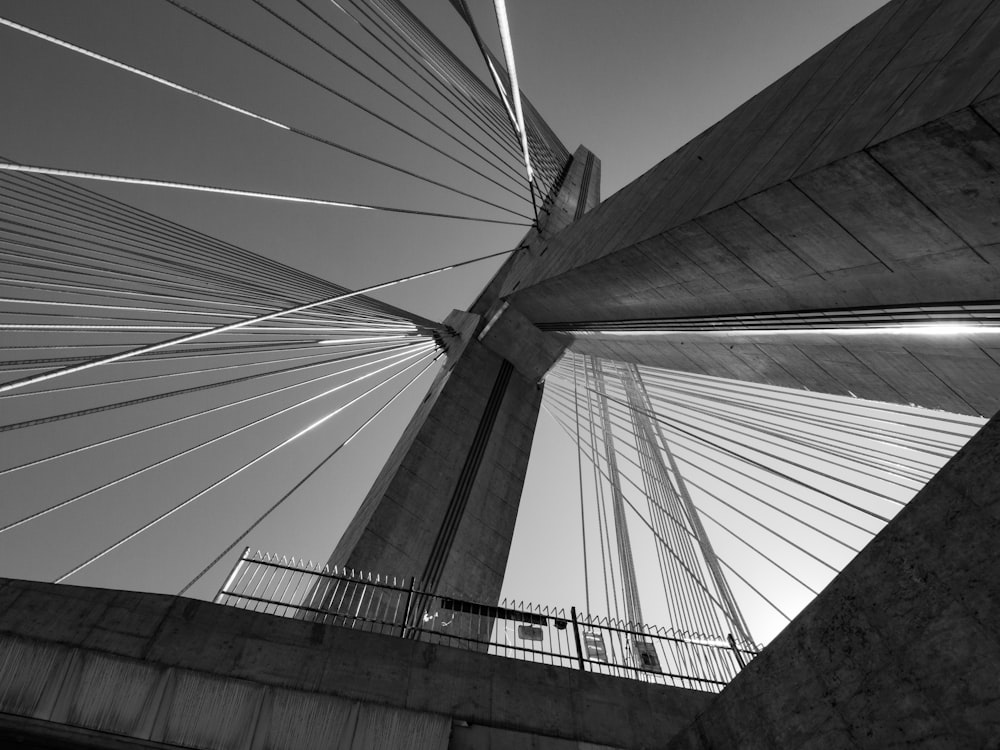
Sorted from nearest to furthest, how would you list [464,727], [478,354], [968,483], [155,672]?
[968,483] < [155,672] < [464,727] < [478,354]

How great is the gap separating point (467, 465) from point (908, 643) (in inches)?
442

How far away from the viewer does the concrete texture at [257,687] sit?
4016 millimetres

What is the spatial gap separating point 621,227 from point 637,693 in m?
7.58

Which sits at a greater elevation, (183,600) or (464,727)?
(183,600)

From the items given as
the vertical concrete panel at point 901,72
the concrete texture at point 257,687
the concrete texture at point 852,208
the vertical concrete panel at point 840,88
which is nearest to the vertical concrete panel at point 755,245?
the concrete texture at point 852,208

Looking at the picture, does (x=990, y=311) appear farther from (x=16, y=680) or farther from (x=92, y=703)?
(x=16, y=680)

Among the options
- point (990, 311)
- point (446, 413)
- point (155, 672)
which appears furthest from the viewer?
point (446, 413)

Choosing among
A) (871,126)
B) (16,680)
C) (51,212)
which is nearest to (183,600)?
(16,680)

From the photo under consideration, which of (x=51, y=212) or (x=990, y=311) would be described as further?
(x=51, y=212)

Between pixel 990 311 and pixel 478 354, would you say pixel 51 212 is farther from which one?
pixel 990 311

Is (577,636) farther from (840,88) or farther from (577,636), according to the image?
(840,88)

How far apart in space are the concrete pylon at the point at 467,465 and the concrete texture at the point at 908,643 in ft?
27.0

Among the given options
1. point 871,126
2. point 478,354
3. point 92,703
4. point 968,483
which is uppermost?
point 478,354

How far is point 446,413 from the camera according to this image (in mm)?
14164
